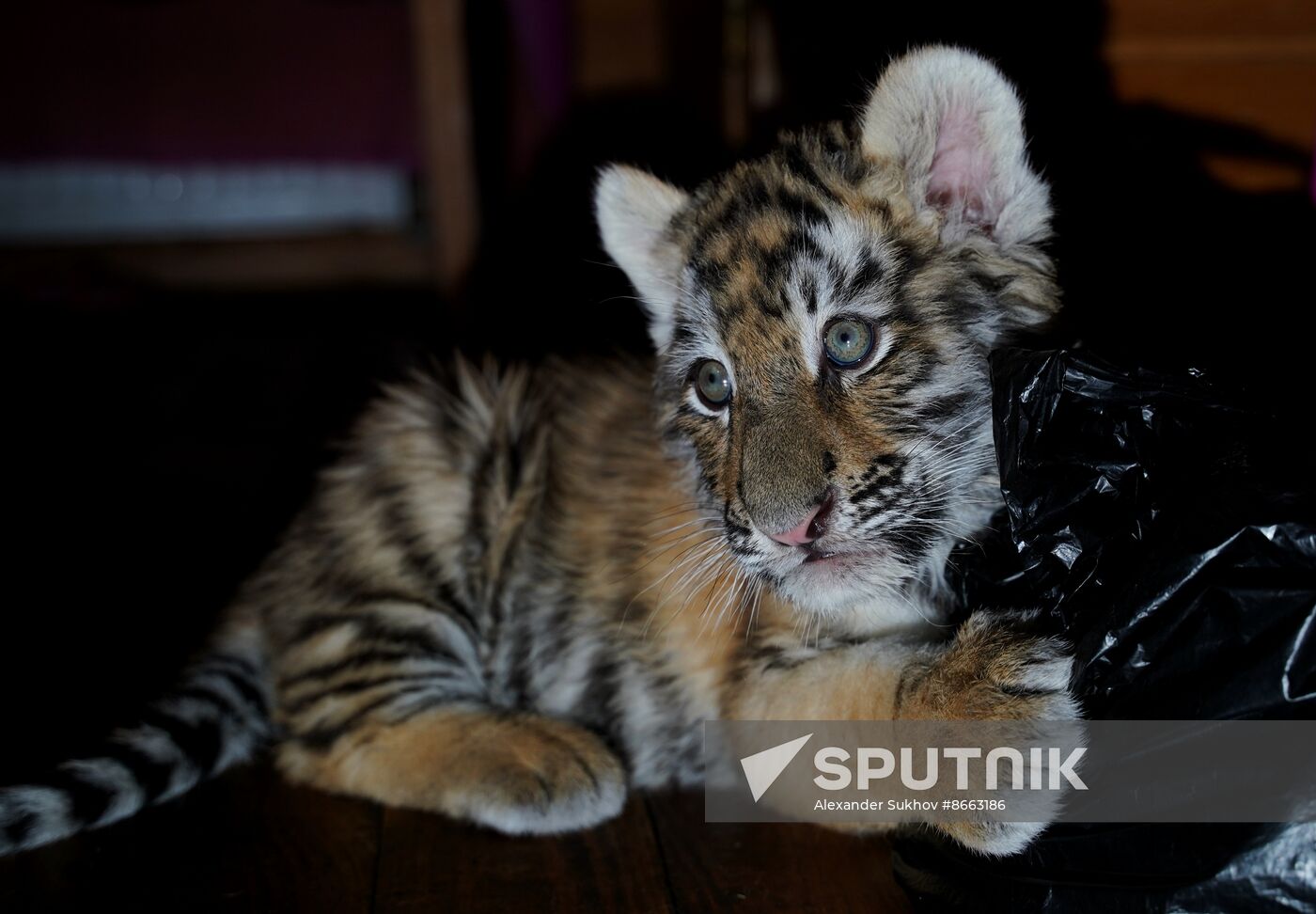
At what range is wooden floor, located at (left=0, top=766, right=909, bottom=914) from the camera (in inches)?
59.4

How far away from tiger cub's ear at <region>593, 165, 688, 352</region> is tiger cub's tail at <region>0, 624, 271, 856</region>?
37.0 inches

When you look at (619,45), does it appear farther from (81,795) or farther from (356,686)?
(81,795)

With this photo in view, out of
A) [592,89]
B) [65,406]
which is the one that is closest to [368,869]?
[65,406]

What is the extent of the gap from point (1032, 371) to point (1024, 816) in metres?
0.50

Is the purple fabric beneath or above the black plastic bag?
above

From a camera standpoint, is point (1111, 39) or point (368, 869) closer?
point (368, 869)

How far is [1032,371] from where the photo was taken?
1.31m

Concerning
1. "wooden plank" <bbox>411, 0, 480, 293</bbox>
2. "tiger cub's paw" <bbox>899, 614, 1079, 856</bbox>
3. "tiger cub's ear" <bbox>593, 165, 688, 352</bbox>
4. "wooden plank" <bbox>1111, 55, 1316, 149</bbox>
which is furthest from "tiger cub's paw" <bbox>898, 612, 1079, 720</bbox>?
"wooden plank" <bbox>411, 0, 480, 293</bbox>

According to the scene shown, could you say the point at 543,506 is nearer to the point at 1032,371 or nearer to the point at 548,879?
the point at 548,879

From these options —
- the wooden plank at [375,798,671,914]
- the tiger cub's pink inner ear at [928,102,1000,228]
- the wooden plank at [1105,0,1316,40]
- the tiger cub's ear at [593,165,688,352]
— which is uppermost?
the wooden plank at [1105,0,1316,40]

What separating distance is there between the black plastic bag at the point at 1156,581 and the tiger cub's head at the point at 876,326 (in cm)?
11

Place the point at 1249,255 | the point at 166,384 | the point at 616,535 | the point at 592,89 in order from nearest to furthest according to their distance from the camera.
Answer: the point at 1249,255 < the point at 616,535 < the point at 166,384 < the point at 592,89

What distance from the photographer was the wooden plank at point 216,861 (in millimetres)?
1537

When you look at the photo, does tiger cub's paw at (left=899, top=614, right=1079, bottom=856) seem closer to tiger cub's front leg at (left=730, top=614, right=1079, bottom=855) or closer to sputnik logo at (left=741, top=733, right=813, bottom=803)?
tiger cub's front leg at (left=730, top=614, right=1079, bottom=855)
